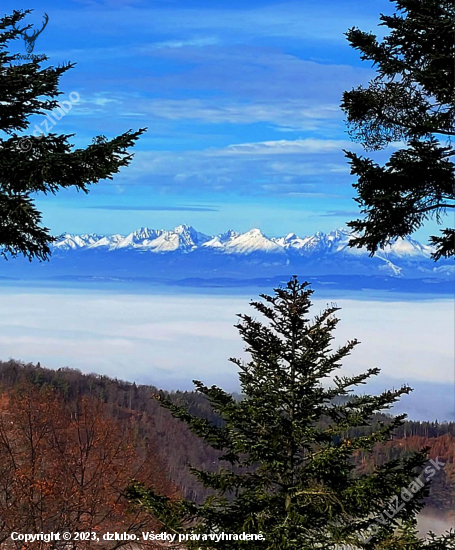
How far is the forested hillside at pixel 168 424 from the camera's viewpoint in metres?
72.9

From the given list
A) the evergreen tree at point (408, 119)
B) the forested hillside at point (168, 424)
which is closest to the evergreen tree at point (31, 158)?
the evergreen tree at point (408, 119)

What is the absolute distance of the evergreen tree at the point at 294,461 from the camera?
35.3 feet

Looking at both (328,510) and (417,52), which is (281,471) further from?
(417,52)

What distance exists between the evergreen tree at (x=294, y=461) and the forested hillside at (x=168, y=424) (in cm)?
5549

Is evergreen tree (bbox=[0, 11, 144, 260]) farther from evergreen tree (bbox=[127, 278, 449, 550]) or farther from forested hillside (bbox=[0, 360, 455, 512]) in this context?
forested hillside (bbox=[0, 360, 455, 512])

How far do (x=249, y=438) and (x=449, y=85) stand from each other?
662 centimetres

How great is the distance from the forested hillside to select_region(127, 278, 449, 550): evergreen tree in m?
55.5

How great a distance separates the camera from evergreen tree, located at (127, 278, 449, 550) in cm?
1077

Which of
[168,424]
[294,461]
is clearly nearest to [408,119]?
[294,461]

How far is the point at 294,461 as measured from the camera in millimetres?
11531

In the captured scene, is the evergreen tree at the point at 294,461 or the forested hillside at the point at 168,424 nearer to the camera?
the evergreen tree at the point at 294,461

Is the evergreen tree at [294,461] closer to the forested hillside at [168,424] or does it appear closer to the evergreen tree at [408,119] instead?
the evergreen tree at [408,119]

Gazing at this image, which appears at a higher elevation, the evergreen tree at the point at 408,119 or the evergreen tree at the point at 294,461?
the evergreen tree at the point at 408,119

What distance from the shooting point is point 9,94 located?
1013cm
